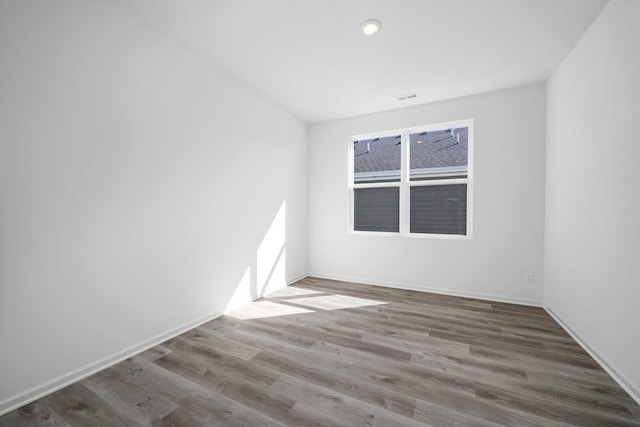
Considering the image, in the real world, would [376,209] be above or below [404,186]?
below

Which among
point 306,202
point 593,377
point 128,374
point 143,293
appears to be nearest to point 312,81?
point 306,202

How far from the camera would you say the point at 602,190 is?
2.03 meters

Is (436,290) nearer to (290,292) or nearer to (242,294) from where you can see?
(290,292)

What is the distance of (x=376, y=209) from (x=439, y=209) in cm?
95

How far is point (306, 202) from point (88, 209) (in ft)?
10.4

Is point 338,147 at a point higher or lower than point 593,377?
higher

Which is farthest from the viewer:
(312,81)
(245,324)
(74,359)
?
(312,81)

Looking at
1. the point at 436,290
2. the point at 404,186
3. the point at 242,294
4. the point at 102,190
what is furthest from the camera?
the point at 404,186

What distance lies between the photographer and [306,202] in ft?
15.4

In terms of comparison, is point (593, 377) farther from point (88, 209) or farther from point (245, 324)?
point (88, 209)

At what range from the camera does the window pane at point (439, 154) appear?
12.2 feet

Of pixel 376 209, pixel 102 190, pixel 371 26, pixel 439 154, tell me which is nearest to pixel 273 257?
pixel 376 209

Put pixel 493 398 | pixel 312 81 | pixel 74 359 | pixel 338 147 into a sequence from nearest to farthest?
pixel 493 398 < pixel 74 359 < pixel 312 81 < pixel 338 147

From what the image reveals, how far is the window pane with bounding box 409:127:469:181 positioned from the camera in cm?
373
